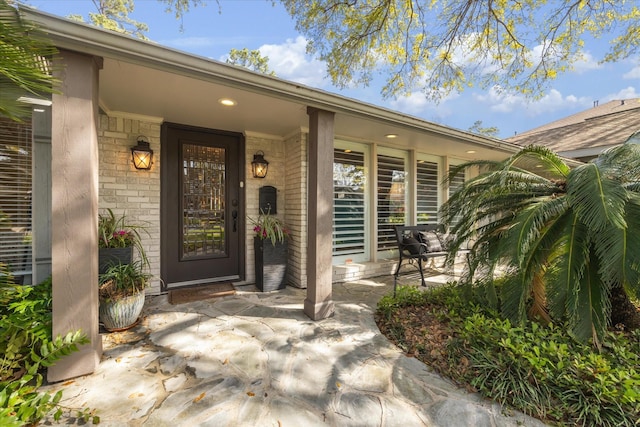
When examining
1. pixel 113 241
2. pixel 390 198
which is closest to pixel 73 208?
pixel 113 241

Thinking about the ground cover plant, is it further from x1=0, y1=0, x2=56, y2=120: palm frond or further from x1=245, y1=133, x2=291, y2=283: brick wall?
x1=0, y1=0, x2=56, y2=120: palm frond

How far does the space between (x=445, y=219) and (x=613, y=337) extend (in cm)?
166

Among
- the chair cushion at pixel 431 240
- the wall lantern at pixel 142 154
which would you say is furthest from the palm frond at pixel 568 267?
the wall lantern at pixel 142 154

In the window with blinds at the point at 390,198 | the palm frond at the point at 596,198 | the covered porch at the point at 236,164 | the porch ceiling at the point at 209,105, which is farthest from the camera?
the window with blinds at the point at 390,198

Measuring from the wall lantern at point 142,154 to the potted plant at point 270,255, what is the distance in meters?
1.58

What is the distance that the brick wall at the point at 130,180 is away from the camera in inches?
130

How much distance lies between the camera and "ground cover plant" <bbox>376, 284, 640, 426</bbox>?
1630 millimetres

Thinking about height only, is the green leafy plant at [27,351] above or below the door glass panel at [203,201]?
below

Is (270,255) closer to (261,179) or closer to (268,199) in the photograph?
(268,199)

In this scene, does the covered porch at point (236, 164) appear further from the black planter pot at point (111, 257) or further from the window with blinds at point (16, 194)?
the black planter pot at point (111, 257)

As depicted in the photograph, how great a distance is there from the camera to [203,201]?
4004 millimetres

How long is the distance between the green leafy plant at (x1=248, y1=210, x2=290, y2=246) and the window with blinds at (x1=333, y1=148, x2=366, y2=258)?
3.01ft

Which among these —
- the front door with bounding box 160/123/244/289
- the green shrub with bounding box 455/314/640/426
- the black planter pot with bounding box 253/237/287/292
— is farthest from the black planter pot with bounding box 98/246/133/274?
the green shrub with bounding box 455/314/640/426

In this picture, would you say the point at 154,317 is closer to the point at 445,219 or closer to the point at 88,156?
the point at 88,156
